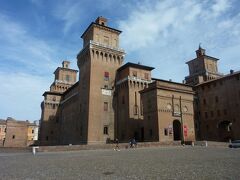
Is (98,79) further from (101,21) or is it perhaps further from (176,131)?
(176,131)

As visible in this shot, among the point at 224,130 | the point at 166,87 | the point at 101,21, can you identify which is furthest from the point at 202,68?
the point at 101,21

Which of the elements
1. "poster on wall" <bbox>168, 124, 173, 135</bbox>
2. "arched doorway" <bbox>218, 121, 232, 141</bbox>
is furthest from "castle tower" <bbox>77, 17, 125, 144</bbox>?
"arched doorway" <bbox>218, 121, 232, 141</bbox>

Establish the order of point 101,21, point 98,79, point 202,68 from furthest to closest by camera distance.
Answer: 1. point 202,68
2. point 101,21
3. point 98,79

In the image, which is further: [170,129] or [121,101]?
[121,101]

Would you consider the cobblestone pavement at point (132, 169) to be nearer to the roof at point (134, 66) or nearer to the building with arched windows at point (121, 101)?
the building with arched windows at point (121, 101)

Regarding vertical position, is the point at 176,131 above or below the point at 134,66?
below

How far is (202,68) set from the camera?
72.3m

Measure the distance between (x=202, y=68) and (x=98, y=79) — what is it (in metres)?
37.6

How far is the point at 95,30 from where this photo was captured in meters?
50.7

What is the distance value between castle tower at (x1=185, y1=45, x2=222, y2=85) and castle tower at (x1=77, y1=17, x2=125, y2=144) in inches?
1184

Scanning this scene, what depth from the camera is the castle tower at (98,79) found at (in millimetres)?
45844

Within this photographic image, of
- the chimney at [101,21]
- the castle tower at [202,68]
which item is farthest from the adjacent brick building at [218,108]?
the chimney at [101,21]

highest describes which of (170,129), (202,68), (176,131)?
(202,68)

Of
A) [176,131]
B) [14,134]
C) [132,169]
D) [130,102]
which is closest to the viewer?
[132,169]
